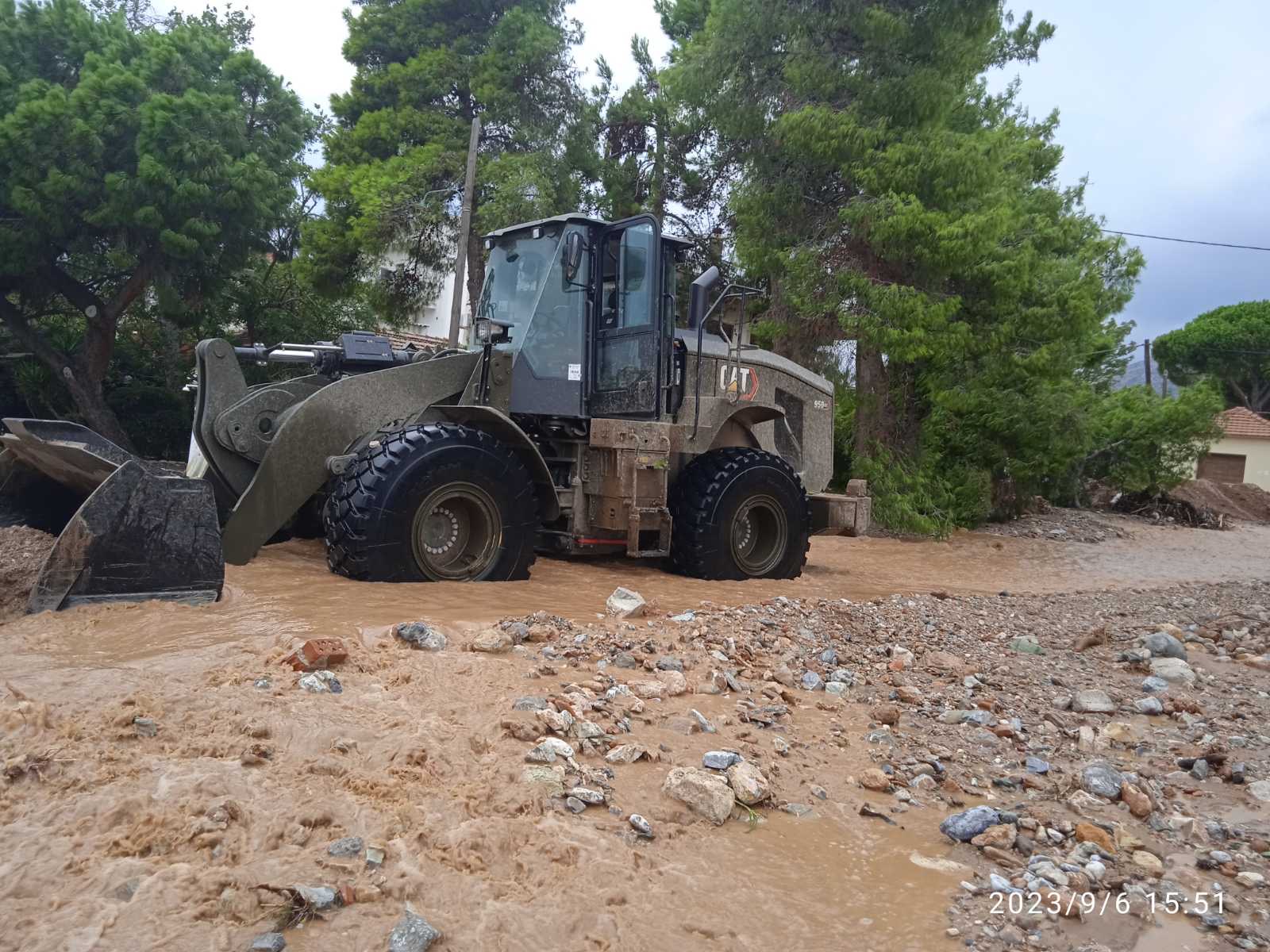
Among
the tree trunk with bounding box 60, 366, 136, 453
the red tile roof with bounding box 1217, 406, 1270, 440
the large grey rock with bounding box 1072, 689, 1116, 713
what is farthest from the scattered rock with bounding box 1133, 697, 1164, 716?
the red tile roof with bounding box 1217, 406, 1270, 440

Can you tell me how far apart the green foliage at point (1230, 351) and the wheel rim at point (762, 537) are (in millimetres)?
42595

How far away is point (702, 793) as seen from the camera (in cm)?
335

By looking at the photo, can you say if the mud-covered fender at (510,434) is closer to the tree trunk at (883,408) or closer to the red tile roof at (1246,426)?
the tree trunk at (883,408)

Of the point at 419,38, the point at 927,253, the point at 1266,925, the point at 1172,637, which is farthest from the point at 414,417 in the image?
the point at 419,38

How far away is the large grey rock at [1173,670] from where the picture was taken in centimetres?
538

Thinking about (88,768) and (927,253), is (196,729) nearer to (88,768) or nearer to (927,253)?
(88,768)

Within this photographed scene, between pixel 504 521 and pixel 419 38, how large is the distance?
15860mm

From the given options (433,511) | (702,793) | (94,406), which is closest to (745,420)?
(433,511)

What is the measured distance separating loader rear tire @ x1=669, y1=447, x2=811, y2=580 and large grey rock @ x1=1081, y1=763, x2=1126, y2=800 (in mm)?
4695

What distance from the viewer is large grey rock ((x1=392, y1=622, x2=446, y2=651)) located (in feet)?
15.4

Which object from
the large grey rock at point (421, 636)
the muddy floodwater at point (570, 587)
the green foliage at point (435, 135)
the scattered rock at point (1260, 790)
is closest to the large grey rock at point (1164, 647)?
the scattered rock at point (1260, 790)

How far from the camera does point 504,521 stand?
6.99 metres

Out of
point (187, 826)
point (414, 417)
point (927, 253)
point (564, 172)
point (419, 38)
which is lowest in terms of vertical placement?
point (187, 826)
